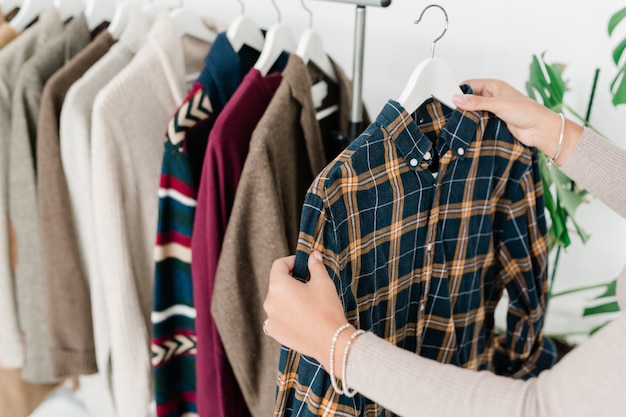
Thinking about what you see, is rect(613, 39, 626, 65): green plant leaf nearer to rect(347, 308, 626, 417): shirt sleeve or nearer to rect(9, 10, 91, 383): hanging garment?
rect(347, 308, 626, 417): shirt sleeve

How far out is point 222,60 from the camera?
0.90 meters

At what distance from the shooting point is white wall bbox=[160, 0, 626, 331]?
1.03 metres

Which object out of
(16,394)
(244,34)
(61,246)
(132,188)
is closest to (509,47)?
(244,34)

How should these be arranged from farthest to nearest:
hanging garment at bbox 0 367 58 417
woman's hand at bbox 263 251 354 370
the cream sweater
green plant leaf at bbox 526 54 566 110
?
hanging garment at bbox 0 367 58 417, green plant leaf at bbox 526 54 566 110, woman's hand at bbox 263 251 354 370, the cream sweater

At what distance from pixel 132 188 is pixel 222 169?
22 cm

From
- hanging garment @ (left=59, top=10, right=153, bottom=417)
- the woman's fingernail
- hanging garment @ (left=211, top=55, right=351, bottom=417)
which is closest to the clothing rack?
hanging garment @ (left=211, top=55, right=351, bottom=417)

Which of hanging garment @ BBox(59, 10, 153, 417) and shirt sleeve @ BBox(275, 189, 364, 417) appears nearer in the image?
shirt sleeve @ BBox(275, 189, 364, 417)

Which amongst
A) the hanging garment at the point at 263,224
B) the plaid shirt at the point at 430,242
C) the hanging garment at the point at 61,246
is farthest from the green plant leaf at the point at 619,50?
the hanging garment at the point at 61,246

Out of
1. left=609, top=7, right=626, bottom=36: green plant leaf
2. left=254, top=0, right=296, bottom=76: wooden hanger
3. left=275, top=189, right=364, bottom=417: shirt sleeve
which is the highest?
left=609, top=7, right=626, bottom=36: green plant leaf

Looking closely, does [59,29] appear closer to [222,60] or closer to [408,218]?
[222,60]

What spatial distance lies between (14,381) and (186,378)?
0.44m

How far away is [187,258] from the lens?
90cm

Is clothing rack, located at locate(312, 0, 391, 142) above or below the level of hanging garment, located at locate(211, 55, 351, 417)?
above

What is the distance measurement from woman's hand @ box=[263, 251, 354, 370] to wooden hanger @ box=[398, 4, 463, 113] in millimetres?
235
